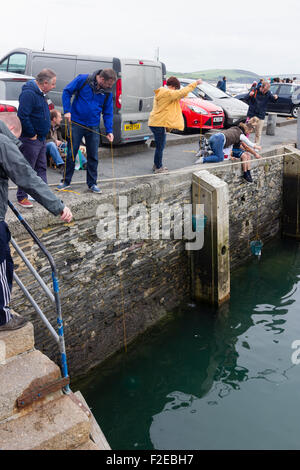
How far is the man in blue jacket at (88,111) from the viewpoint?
647 cm

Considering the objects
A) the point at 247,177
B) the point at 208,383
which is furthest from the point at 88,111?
the point at 247,177

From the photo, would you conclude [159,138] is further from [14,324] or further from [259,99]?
[14,324]

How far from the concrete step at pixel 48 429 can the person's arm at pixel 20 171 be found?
172cm

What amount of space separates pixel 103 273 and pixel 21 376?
3202 millimetres

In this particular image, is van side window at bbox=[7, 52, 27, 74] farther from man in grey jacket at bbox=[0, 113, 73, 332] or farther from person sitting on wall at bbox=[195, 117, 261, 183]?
man in grey jacket at bbox=[0, 113, 73, 332]

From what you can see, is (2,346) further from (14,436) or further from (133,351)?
(133,351)

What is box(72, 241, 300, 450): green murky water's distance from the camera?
5.73 meters

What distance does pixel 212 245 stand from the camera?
8578 mm

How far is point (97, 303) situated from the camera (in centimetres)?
687

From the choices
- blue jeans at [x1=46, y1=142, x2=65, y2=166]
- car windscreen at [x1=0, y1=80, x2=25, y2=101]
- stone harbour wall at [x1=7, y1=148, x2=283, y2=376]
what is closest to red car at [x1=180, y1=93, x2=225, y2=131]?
stone harbour wall at [x1=7, y1=148, x2=283, y2=376]

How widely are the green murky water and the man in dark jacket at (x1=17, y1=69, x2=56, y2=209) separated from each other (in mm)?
3057

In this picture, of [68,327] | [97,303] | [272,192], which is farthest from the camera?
[272,192]
